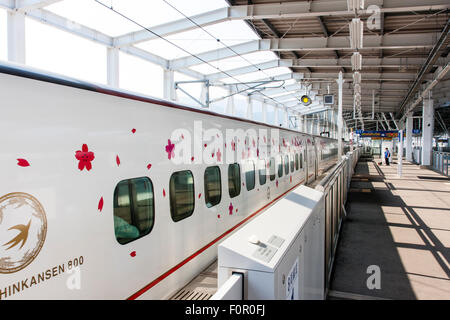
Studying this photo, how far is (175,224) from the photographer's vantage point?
427cm

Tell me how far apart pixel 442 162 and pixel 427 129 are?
4.55 meters

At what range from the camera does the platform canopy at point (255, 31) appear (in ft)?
Answer: 33.7

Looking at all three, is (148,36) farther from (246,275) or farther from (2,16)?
(246,275)

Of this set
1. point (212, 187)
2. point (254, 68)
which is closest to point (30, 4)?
point (212, 187)

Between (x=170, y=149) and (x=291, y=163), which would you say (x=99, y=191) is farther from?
(x=291, y=163)

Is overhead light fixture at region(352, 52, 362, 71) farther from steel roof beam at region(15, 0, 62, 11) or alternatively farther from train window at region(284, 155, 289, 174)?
steel roof beam at region(15, 0, 62, 11)

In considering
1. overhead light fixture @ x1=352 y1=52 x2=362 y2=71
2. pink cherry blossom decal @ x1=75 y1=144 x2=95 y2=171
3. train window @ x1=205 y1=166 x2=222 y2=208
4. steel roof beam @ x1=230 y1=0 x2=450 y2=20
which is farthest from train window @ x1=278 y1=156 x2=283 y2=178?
pink cherry blossom decal @ x1=75 y1=144 x2=95 y2=171

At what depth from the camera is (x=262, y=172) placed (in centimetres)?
845

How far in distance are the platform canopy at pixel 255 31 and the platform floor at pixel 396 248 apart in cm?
487

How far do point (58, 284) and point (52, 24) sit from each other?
963 cm

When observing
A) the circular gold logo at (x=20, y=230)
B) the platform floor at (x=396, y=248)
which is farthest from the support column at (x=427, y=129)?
the circular gold logo at (x=20, y=230)

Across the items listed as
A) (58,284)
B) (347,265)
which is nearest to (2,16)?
(58,284)
